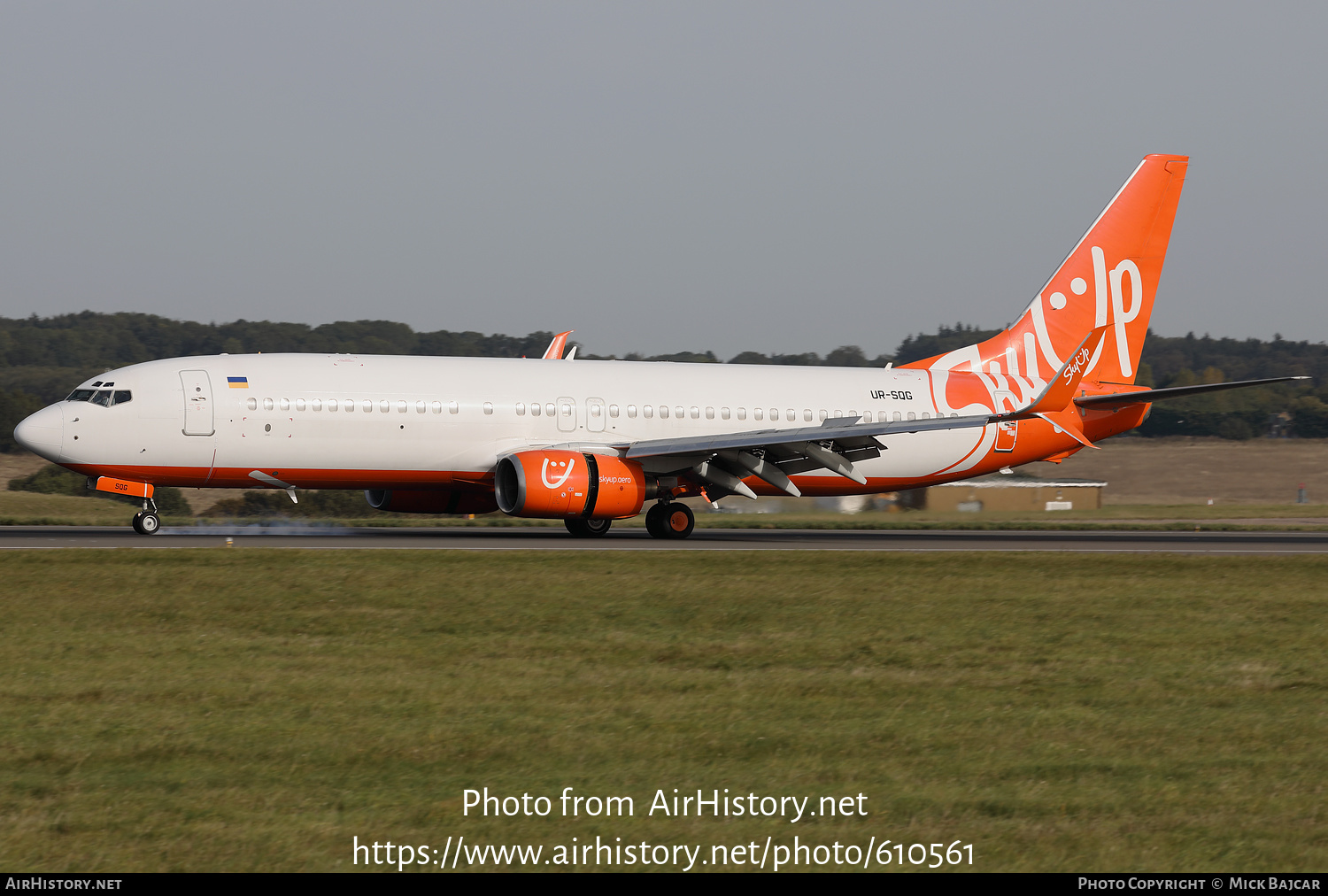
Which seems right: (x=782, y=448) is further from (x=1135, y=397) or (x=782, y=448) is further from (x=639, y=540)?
(x=1135, y=397)

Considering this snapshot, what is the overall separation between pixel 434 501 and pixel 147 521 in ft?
20.6

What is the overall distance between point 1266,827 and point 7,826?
7.11 m

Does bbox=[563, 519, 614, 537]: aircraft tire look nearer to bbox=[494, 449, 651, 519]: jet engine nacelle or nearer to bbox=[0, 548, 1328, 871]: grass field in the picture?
bbox=[494, 449, 651, 519]: jet engine nacelle

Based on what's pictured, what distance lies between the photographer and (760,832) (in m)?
7.54

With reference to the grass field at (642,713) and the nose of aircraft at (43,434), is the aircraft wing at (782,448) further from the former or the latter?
the nose of aircraft at (43,434)

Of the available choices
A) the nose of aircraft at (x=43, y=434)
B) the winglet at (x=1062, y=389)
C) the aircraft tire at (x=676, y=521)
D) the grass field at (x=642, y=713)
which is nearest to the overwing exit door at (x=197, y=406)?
the nose of aircraft at (x=43, y=434)

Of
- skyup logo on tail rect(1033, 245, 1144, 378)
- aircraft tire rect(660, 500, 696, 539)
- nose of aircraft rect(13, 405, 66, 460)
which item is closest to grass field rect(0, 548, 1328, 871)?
nose of aircraft rect(13, 405, 66, 460)

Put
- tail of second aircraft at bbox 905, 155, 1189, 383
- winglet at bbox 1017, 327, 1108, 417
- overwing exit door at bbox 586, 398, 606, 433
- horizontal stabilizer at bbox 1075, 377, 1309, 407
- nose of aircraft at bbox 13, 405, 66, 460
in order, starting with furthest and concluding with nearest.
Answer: tail of second aircraft at bbox 905, 155, 1189, 383, horizontal stabilizer at bbox 1075, 377, 1309, 407, overwing exit door at bbox 586, 398, 606, 433, winglet at bbox 1017, 327, 1108, 417, nose of aircraft at bbox 13, 405, 66, 460

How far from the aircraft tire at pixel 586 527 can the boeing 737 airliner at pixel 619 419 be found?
0.07 metres

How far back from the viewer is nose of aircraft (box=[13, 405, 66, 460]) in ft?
87.9

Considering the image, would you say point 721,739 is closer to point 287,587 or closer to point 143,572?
point 287,587

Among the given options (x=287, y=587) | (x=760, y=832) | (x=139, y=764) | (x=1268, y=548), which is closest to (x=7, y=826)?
(x=139, y=764)

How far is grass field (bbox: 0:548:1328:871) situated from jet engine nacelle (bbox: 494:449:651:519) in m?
7.58

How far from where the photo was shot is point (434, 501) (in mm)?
30828
